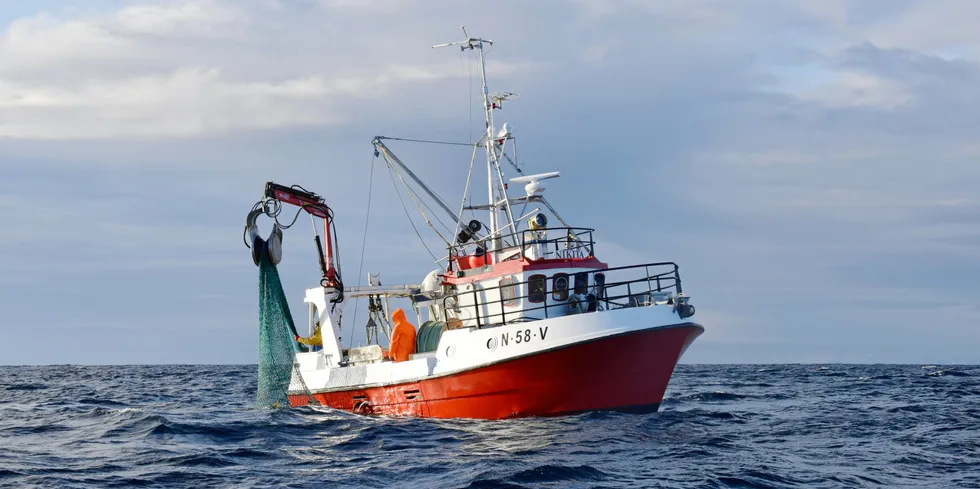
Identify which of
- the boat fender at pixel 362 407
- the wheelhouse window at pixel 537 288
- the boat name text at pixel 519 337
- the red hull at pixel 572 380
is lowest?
the boat fender at pixel 362 407

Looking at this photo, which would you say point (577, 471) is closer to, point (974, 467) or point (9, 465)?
point (974, 467)

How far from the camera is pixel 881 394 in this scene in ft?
111

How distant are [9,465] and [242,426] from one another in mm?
6640

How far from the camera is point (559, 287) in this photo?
21828 millimetres

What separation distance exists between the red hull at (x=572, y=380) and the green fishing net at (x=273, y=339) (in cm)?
587

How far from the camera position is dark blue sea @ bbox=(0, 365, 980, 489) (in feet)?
45.5

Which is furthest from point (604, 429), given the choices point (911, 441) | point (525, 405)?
point (911, 441)

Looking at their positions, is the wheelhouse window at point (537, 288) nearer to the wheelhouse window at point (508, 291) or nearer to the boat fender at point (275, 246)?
the wheelhouse window at point (508, 291)

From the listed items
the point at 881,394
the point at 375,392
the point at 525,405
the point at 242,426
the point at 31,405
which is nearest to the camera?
the point at 525,405

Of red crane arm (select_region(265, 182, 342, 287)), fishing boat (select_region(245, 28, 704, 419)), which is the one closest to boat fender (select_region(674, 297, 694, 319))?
fishing boat (select_region(245, 28, 704, 419))

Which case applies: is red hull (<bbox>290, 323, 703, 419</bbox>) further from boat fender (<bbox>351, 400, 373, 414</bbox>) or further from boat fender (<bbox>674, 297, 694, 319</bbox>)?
boat fender (<bbox>351, 400, 373, 414</bbox>)

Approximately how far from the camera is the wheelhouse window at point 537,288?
70.8ft

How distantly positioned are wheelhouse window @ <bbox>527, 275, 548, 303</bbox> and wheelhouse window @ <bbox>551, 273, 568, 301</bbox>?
0.22 meters

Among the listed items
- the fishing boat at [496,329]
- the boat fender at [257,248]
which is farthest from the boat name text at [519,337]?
the boat fender at [257,248]
